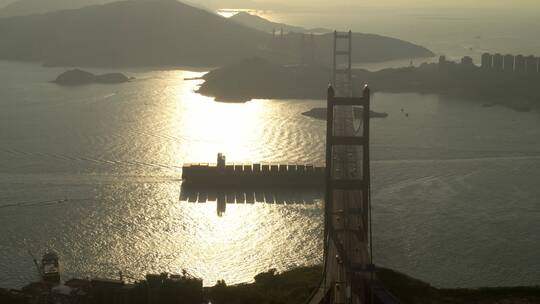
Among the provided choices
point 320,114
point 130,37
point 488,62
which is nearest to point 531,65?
point 488,62

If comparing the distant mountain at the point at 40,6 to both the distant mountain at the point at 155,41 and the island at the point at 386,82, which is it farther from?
the island at the point at 386,82

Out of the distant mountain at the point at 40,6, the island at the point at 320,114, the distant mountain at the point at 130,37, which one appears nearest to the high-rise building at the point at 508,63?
the island at the point at 320,114

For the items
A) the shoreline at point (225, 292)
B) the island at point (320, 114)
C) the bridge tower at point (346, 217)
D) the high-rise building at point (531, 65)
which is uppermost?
the high-rise building at point (531, 65)

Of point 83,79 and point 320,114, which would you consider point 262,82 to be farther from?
point 320,114

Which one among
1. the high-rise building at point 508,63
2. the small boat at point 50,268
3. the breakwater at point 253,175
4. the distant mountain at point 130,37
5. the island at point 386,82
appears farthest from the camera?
the distant mountain at point 130,37

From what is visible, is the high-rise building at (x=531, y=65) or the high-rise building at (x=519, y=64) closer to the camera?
the high-rise building at (x=531, y=65)

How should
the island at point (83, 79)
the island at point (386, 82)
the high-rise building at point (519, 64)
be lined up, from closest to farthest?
the island at point (386, 82)
the island at point (83, 79)
the high-rise building at point (519, 64)

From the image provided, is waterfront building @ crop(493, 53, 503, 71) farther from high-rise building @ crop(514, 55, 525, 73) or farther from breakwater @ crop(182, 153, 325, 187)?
breakwater @ crop(182, 153, 325, 187)

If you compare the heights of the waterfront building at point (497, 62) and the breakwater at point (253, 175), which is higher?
the waterfront building at point (497, 62)
